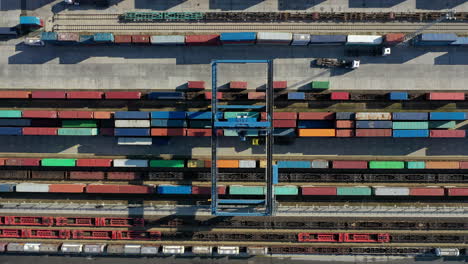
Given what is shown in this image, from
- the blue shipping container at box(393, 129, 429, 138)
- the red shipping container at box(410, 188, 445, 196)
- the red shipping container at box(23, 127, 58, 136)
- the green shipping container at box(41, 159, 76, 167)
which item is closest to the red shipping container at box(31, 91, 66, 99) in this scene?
the red shipping container at box(23, 127, 58, 136)

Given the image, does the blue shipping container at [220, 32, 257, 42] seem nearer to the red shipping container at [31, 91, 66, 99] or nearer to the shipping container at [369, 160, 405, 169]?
the red shipping container at [31, 91, 66, 99]

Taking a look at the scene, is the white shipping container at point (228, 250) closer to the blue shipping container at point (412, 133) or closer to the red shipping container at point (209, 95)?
the red shipping container at point (209, 95)

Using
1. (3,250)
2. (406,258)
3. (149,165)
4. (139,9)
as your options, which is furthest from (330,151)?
(3,250)

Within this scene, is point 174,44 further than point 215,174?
Yes

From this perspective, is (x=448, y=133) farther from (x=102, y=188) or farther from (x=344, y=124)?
(x=102, y=188)

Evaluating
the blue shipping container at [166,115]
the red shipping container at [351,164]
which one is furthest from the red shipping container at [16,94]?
the red shipping container at [351,164]

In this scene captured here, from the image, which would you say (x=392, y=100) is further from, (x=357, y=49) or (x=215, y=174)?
(x=215, y=174)

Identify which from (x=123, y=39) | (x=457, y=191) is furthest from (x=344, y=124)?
(x=123, y=39)
